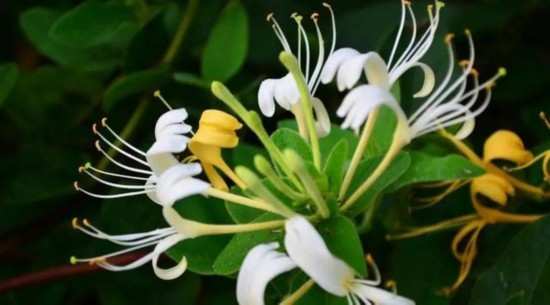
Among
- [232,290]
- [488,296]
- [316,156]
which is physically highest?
[316,156]

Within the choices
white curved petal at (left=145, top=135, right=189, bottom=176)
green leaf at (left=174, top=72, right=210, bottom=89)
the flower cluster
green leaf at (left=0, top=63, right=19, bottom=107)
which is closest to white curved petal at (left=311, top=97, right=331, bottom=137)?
the flower cluster

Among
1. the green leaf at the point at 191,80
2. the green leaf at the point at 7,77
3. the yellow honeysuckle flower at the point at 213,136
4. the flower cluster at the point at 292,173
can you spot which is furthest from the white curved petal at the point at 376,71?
the green leaf at the point at 7,77

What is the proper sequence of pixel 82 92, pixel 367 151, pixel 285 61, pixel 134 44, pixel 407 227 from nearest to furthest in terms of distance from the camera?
pixel 285 61, pixel 367 151, pixel 407 227, pixel 134 44, pixel 82 92

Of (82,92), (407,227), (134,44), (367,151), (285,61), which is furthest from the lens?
(82,92)

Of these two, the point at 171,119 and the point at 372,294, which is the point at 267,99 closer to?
the point at 171,119

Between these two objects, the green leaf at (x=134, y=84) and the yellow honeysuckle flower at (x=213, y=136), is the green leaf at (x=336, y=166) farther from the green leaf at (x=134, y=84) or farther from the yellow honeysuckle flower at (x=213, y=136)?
the green leaf at (x=134, y=84)

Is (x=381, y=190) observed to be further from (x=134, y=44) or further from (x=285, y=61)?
(x=134, y=44)

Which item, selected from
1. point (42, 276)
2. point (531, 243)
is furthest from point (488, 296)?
point (42, 276)
